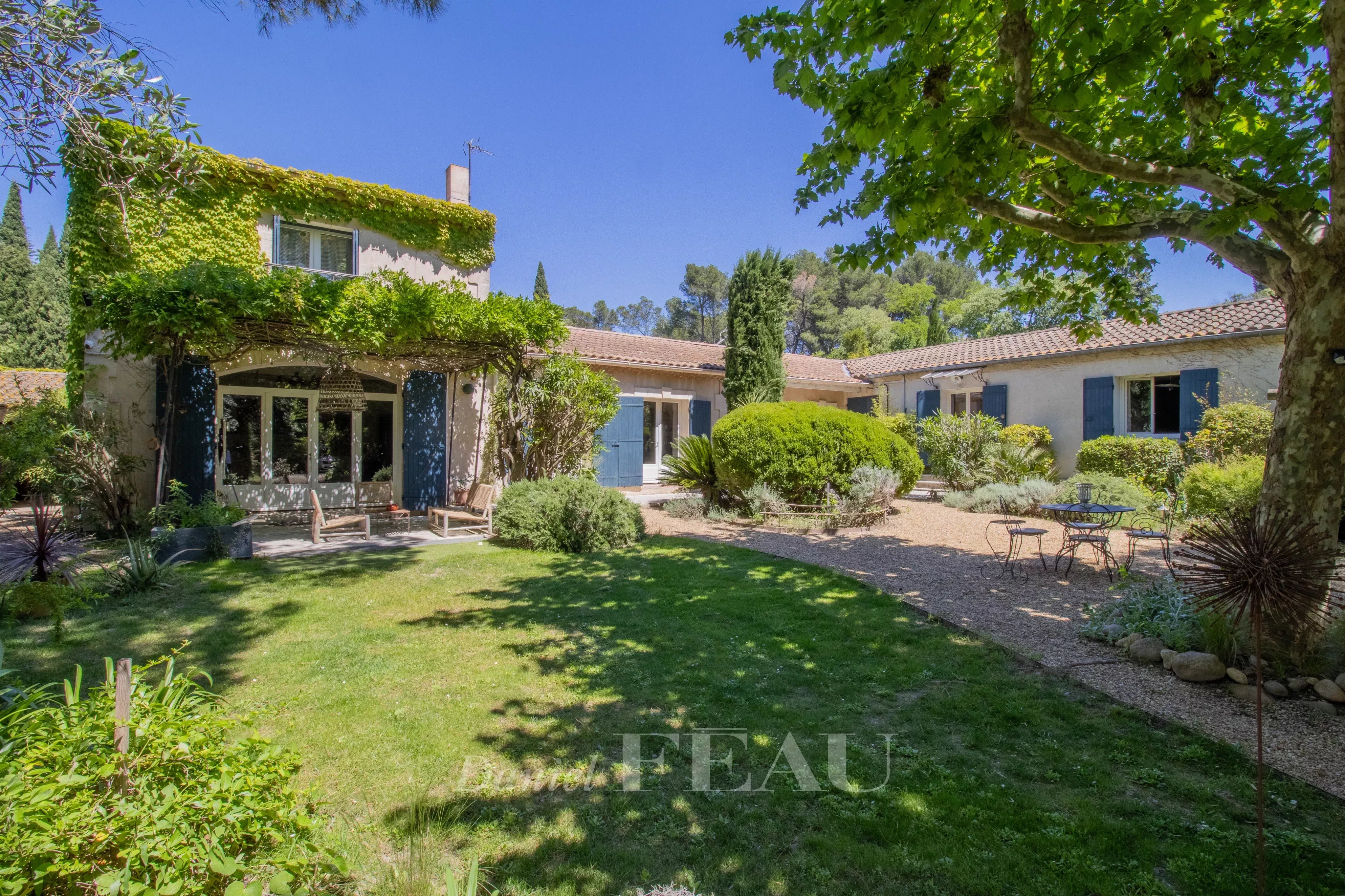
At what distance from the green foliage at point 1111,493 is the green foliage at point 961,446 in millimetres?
1934

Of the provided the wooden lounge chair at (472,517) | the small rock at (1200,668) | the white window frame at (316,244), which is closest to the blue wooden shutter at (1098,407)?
the small rock at (1200,668)

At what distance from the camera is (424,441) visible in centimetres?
1188

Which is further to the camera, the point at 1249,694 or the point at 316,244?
the point at 316,244

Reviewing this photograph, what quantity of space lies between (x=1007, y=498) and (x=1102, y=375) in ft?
17.0

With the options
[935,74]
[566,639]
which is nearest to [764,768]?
[566,639]

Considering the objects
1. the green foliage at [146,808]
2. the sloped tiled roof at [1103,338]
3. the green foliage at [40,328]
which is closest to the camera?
the green foliage at [146,808]

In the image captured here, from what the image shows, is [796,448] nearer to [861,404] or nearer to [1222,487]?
[1222,487]

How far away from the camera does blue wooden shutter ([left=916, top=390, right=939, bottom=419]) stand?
1780 centimetres

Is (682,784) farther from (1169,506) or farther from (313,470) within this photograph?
(1169,506)

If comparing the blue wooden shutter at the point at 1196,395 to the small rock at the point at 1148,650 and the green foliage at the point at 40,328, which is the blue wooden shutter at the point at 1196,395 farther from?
the green foliage at the point at 40,328

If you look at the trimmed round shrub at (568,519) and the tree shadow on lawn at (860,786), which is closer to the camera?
the tree shadow on lawn at (860,786)

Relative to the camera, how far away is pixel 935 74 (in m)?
4.28

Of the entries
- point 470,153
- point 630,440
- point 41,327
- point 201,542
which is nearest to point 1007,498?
point 630,440

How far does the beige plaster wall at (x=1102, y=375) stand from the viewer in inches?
473
